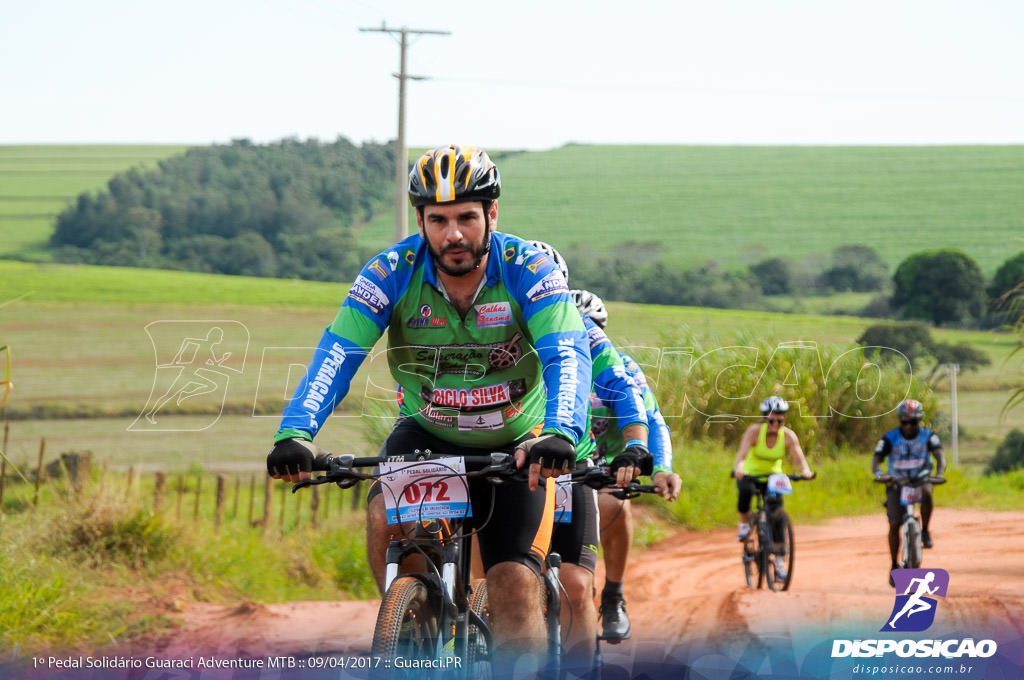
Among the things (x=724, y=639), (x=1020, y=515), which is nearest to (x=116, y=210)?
(x=1020, y=515)

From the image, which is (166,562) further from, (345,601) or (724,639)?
(724,639)

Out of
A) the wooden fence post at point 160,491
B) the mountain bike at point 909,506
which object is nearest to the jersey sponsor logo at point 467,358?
the mountain bike at point 909,506

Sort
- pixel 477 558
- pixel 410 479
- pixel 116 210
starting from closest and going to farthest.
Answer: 1. pixel 410 479
2. pixel 477 558
3. pixel 116 210

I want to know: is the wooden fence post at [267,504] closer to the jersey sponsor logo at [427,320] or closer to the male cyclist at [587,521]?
the male cyclist at [587,521]

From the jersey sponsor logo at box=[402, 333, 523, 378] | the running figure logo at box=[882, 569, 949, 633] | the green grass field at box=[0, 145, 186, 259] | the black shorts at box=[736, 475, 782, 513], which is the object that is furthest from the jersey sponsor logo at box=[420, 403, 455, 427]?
the green grass field at box=[0, 145, 186, 259]

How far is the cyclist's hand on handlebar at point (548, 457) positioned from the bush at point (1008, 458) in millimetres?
27180

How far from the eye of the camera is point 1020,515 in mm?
19859

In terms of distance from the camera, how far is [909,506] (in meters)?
11.6

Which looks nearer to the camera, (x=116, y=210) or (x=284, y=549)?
(x=284, y=549)

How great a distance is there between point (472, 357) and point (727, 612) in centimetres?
631

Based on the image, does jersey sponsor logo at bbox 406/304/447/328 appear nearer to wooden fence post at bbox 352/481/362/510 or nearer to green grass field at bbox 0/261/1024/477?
wooden fence post at bbox 352/481/362/510

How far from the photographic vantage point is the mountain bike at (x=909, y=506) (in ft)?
37.3

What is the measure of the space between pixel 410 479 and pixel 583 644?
171cm

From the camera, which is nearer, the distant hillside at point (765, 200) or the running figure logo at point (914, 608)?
the running figure logo at point (914, 608)
